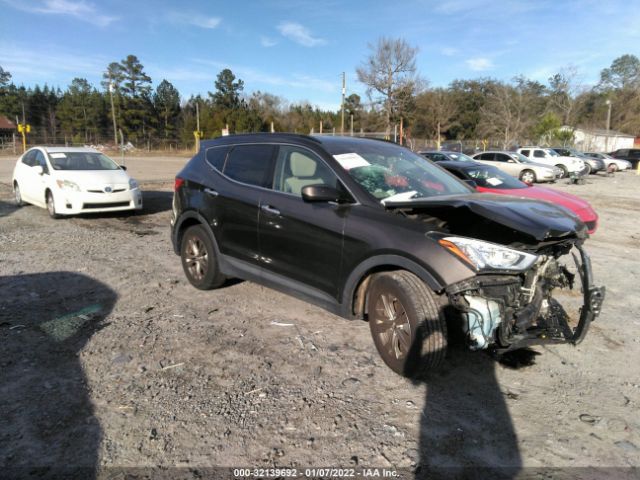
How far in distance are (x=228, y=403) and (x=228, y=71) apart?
273 ft

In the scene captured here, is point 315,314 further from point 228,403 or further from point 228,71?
point 228,71

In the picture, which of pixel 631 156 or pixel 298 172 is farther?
pixel 631 156

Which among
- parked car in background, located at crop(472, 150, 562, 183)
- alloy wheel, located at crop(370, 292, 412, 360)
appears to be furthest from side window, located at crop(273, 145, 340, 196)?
parked car in background, located at crop(472, 150, 562, 183)

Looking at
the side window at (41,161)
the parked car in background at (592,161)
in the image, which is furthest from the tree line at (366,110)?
the side window at (41,161)

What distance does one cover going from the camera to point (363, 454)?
259 centimetres

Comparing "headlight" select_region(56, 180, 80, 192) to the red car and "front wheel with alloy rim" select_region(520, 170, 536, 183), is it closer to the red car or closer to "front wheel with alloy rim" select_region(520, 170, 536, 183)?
the red car

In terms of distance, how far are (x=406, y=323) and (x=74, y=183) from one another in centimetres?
858

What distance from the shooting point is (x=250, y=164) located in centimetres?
467

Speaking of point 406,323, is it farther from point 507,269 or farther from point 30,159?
point 30,159

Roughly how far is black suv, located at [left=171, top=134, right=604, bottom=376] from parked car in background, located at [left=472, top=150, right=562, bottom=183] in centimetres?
1893

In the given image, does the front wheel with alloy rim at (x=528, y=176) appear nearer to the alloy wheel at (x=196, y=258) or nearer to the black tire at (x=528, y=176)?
the black tire at (x=528, y=176)

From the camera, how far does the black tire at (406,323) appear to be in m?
3.12

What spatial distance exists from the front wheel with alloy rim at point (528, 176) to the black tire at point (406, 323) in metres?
20.5

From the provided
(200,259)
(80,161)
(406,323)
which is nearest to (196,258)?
(200,259)
